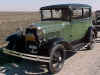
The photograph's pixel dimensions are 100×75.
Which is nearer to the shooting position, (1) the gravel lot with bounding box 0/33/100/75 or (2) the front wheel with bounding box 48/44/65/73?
(2) the front wheel with bounding box 48/44/65/73

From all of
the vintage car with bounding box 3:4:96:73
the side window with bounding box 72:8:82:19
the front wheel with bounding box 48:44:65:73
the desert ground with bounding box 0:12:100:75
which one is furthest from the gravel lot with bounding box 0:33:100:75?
the side window with bounding box 72:8:82:19

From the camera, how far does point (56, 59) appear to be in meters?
4.74

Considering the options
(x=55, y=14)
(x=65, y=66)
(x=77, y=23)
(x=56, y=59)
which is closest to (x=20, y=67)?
(x=56, y=59)

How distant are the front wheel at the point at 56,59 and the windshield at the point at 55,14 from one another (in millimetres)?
1475

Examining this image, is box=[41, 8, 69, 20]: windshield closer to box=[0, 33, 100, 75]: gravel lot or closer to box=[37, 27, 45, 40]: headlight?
box=[37, 27, 45, 40]: headlight

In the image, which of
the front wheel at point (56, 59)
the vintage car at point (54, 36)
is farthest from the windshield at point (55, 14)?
the front wheel at point (56, 59)

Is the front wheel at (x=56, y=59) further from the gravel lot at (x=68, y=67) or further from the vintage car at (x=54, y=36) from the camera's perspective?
the gravel lot at (x=68, y=67)

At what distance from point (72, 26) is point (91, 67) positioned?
170cm

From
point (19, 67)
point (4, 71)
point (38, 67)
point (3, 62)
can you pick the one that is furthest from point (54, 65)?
point (3, 62)

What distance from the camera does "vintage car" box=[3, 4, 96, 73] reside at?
15.3 feet

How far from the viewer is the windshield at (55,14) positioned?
226 inches

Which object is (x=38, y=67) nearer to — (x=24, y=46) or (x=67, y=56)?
(x=24, y=46)

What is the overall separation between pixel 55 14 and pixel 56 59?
80.0 inches

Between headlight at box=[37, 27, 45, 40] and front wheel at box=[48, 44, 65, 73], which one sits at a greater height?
headlight at box=[37, 27, 45, 40]
